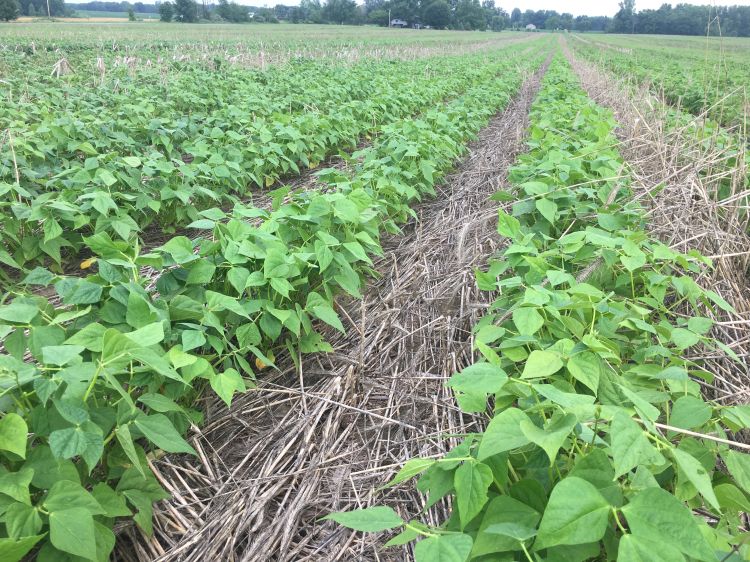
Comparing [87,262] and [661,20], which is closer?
[87,262]

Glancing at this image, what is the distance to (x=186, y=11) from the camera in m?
62.9

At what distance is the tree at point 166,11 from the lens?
61.1 m

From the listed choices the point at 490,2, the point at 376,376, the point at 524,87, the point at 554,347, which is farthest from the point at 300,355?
the point at 490,2

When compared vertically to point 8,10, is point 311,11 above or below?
above

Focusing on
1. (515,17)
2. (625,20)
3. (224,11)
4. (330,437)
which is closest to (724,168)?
(330,437)

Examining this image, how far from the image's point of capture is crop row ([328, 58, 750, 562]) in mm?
869

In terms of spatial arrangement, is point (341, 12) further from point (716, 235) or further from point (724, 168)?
point (716, 235)

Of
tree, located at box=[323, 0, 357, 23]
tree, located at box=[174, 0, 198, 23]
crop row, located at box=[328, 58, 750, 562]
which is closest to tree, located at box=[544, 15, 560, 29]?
tree, located at box=[323, 0, 357, 23]

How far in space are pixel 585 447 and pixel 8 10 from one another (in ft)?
198

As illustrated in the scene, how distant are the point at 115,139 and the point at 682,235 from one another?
4857 mm

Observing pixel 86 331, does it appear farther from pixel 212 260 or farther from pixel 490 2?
pixel 490 2

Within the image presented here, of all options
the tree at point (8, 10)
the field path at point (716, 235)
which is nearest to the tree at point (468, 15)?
the tree at point (8, 10)

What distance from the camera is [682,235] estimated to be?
2727 mm

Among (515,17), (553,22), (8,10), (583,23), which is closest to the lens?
(8,10)
